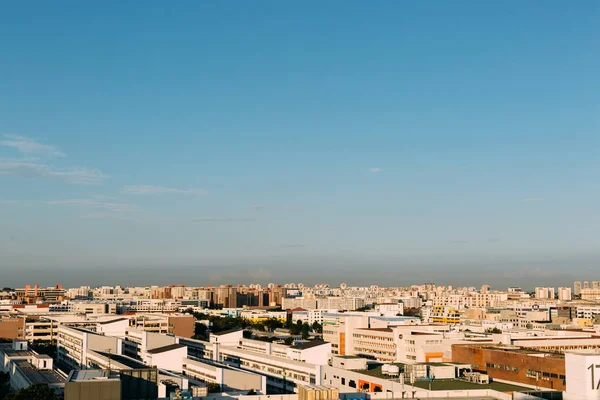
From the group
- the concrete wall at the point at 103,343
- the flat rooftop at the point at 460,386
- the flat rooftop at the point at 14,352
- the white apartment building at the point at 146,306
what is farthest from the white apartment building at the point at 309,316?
the flat rooftop at the point at 460,386

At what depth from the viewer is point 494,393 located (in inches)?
1110

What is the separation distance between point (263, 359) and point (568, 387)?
28.0 metres

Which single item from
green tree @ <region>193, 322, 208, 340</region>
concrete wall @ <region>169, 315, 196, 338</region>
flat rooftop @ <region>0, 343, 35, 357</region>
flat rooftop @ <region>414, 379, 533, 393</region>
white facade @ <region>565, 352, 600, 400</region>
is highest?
white facade @ <region>565, 352, 600, 400</region>

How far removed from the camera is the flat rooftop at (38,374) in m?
38.6

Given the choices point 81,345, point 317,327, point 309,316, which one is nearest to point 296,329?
point 317,327

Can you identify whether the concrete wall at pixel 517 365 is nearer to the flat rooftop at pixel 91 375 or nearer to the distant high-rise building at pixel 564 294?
the flat rooftop at pixel 91 375

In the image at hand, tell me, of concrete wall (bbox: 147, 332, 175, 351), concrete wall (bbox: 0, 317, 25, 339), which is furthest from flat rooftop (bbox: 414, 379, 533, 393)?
concrete wall (bbox: 0, 317, 25, 339)

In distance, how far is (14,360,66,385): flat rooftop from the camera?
3862cm

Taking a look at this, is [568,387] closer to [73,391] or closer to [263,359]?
[73,391]

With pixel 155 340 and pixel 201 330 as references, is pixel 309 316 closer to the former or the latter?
pixel 201 330

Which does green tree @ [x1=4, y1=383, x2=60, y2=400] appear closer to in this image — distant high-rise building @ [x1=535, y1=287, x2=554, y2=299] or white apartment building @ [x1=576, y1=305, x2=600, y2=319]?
white apartment building @ [x1=576, y1=305, x2=600, y2=319]

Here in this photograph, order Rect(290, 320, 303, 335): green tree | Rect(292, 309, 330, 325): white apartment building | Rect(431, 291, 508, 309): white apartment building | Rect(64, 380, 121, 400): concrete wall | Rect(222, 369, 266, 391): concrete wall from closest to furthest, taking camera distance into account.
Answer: Rect(64, 380, 121, 400): concrete wall
Rect(222, 369, 266, 391): concrete wall
Rect(290, 320, 303, 335): green tree
Rect(292, 309, 330, 325): white apartment building
Rect(431, 291, 508, 309): white apartment building

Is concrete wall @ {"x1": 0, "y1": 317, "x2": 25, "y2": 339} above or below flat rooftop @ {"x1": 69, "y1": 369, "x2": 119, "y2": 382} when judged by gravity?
below

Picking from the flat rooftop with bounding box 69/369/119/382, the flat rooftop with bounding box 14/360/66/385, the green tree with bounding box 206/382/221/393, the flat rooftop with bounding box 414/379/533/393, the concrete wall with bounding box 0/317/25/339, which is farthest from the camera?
the concrete wall with bounding box 0/317/25/339
